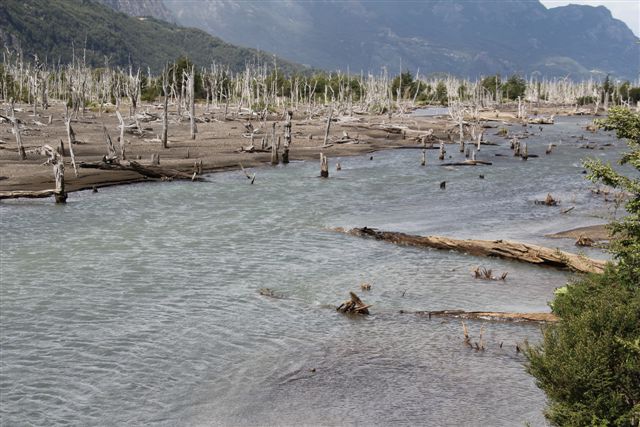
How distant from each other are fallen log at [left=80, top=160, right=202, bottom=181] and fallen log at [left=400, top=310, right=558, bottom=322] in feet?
104

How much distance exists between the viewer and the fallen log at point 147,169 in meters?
48.7

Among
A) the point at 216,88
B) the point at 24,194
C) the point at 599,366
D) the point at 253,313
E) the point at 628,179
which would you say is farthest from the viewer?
the point at 216,88

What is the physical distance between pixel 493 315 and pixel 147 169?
3388 cm

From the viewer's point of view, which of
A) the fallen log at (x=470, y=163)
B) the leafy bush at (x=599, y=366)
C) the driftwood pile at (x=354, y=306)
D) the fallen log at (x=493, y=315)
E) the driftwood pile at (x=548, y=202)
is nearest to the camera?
the leafy bush at (x=599, y=366)

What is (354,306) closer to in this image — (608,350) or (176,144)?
(608,350)

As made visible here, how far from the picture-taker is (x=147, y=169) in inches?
1948

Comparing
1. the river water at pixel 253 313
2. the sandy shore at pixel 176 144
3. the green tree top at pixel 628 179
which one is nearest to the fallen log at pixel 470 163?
the sandy shore at pixel 176 144

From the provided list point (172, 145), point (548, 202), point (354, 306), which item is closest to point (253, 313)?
point (354, 306)

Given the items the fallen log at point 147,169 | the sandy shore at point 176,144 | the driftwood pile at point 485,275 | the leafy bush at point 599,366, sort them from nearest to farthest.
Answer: the leafy bush at point 599,366, the driftwood pile at point 485,275, the sandy shore at point 176,144, the fallen log at point 147,169

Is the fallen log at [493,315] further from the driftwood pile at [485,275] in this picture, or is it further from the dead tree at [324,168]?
the dead tree at [324,168]

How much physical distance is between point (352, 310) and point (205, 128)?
2700 inches

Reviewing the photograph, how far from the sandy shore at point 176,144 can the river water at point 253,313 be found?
555 centimetres

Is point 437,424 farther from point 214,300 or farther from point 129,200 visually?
point 129,200

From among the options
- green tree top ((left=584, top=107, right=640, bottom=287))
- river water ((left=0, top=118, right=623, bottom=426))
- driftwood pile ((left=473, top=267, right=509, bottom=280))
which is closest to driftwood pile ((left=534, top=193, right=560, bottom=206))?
river water ((left=0, top=118, right=623, bottom=426))
